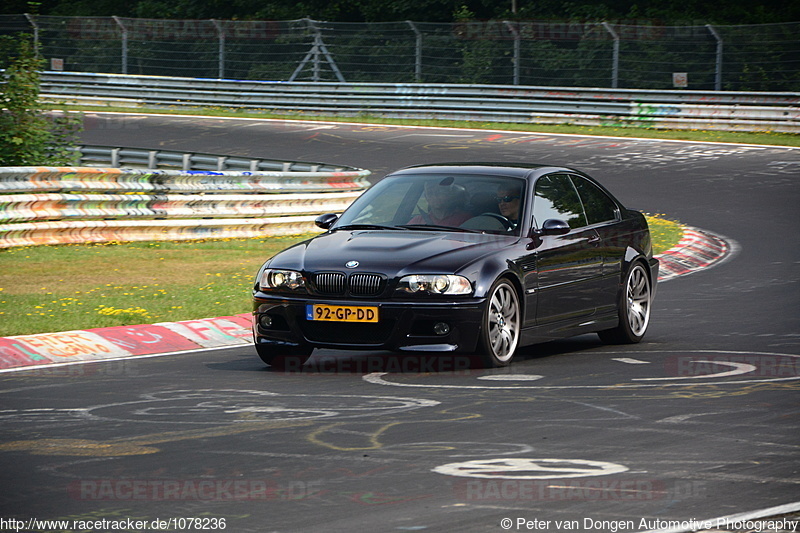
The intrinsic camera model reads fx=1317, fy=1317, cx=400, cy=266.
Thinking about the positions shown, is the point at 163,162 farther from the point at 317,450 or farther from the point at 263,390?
the point at 317,450

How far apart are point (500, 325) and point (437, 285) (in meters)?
0.63

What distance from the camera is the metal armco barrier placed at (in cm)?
1638

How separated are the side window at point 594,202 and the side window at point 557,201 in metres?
0.11

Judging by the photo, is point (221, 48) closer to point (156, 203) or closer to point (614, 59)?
point (614, 59)

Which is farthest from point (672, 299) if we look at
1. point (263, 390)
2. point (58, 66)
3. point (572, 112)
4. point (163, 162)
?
point (58, 66)

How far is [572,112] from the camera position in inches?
1350

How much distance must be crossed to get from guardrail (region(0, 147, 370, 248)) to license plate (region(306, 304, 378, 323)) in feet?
26.5

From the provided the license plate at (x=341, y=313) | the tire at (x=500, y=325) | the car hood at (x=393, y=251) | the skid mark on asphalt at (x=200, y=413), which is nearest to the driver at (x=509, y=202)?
the car hood at (x=393, y=251)

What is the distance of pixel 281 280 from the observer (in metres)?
9.25

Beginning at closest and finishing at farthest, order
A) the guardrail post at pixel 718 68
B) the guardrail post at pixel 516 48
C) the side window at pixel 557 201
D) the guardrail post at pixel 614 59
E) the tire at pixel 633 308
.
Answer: the side window at pixel 557 201
the tire at pixel 633 308
the guardrail post at pixel 718 68
the guardrail post at pixel 614 59
the guardrail post at pixel 516 48

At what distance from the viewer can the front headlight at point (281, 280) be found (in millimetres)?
9164

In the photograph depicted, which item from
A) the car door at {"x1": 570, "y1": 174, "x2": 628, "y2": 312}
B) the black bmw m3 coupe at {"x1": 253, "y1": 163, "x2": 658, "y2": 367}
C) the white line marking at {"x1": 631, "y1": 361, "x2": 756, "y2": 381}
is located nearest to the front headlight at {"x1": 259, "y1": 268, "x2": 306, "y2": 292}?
the black bmw m3 coupe at {"x1": 253, "y1": 163, "x2": 658, "y2": 367}

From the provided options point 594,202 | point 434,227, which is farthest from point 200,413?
point 594,202

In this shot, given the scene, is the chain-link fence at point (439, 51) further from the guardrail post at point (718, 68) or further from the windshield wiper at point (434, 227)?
the windshield wiper at point (434, 227)
